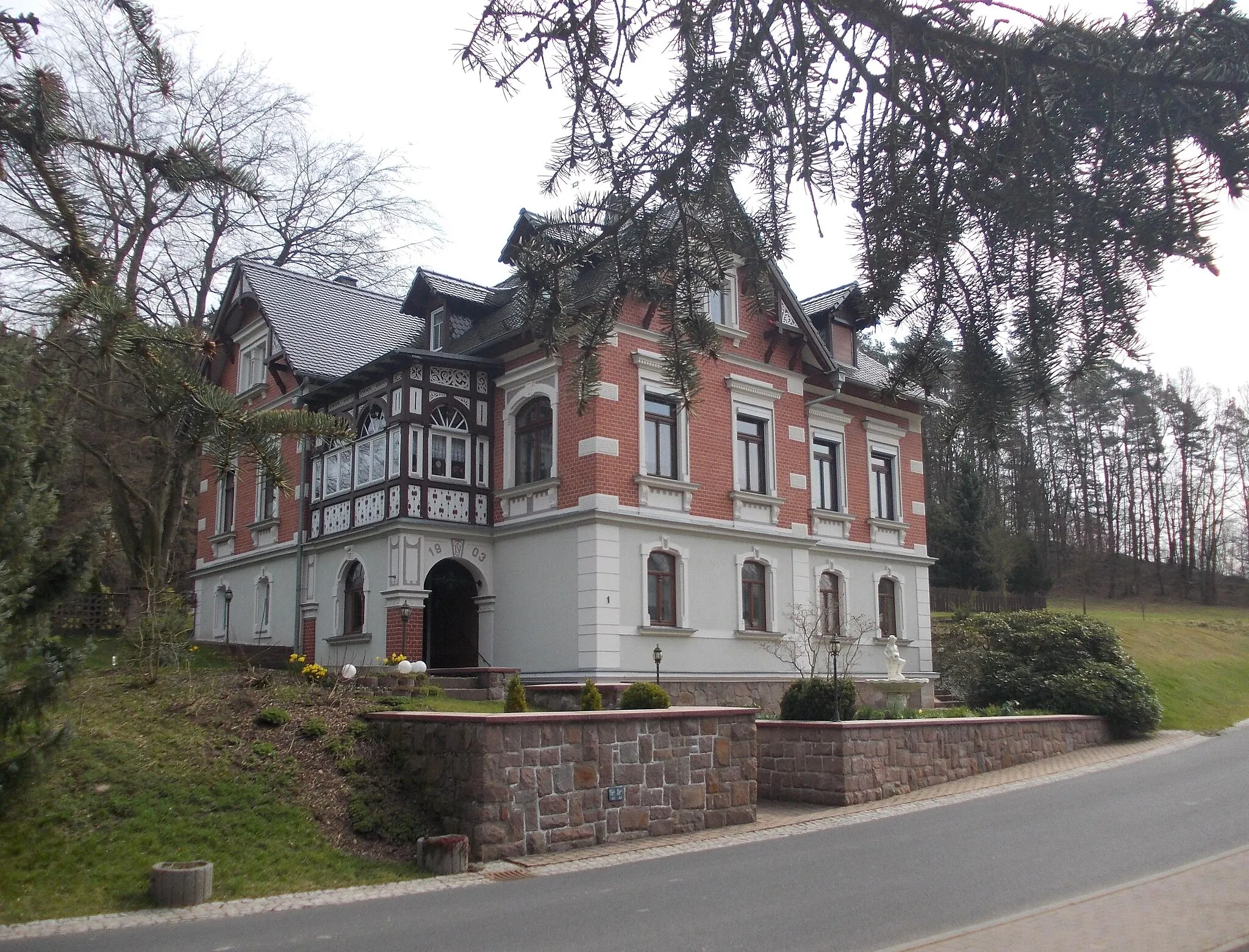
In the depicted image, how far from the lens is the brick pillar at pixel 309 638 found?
2420 cm

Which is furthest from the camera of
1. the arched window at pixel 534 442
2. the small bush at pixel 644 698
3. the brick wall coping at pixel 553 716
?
the arched window at pixel 534 442

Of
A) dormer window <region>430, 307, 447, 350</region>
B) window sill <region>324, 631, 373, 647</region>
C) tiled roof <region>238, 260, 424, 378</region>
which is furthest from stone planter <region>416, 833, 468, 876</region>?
tiled roof <region>238, 260, 424, 378</region>

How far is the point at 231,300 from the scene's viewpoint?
27.8m

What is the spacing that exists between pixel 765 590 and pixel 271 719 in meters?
12.6

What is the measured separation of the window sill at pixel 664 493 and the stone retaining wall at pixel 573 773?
7559 mm

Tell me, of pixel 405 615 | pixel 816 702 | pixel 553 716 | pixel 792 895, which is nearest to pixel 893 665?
pixel 816 702

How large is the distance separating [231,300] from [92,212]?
78.2 feet

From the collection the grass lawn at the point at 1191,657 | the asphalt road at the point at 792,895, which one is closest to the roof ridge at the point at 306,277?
the asphalt road at the point at 792,895

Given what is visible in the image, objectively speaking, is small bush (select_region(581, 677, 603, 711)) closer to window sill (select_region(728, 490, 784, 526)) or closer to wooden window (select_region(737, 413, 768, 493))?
window sill (select_region(728, 490, 784, 526))

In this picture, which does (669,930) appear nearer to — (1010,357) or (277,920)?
(277,920)

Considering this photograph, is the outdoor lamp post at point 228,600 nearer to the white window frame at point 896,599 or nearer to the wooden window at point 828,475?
the wooden window at point 828,475

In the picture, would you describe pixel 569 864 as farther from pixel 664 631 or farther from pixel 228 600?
pixel 228 600

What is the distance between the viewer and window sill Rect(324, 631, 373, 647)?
868 inches

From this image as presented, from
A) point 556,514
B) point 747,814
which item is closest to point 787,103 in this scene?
point 747,814
